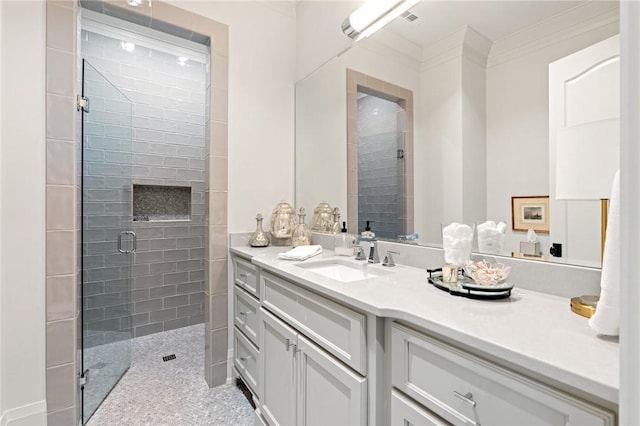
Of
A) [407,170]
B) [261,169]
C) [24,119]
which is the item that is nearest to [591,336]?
[407,170]

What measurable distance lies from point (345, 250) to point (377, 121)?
744 millimetres

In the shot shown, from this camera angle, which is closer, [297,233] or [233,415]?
[233,415]

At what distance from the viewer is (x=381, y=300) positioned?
2.87 ft

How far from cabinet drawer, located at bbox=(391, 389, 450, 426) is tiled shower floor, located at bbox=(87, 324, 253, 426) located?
3.67ft

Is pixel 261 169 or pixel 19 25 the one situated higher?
pixel 19 25

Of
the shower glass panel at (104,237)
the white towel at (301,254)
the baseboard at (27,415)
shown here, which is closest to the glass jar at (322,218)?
the white towel at (301,254)

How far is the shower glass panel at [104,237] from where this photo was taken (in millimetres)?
1695

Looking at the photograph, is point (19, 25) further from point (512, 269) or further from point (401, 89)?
point (512, 269)

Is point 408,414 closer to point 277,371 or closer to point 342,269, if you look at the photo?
point 277,371

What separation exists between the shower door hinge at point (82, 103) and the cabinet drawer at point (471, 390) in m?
1.84

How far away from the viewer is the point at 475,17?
48.4 inches

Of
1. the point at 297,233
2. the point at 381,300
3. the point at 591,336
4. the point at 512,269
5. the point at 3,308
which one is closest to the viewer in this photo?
the point at 591,336

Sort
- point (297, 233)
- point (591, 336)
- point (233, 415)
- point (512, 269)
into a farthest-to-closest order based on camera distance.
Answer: point (297, 233)
point (233, 415)
point (512, 269)
point (591, 336)

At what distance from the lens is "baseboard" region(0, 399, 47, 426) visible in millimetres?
1392
